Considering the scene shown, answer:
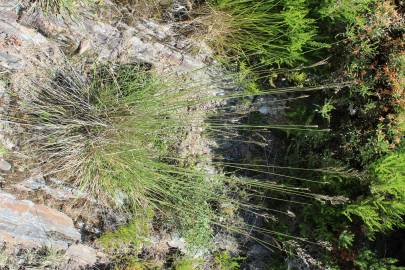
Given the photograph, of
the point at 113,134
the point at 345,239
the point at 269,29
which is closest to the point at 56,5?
the point at 113,134

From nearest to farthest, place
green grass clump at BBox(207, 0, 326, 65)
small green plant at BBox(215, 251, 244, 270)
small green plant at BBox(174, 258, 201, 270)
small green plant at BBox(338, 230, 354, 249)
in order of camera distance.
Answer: green grass clump at BBox(207, 0, 326, 65) → small green plant at BBox(338, 230, 354, 249) → small green plant at BBox(174, 258, 201, 270) → small green plant at BBox(215, 251, 244, 270)

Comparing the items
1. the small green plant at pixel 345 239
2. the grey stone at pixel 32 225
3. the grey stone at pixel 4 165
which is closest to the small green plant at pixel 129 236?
the grey stone at pixel 32 225

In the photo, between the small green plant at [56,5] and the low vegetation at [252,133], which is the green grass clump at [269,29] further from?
the small green plant at [56,5]

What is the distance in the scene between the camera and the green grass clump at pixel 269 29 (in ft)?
12.0

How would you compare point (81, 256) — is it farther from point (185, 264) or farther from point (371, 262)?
point (371, 262)

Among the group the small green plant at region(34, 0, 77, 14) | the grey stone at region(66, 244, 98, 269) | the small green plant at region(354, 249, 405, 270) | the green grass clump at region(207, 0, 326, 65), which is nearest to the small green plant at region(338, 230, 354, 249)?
the small green plant at region(354, 249, 405, 270)

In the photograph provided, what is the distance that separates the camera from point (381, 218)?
12.3 feet

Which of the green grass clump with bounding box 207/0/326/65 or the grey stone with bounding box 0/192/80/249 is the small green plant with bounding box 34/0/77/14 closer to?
the green grass clump with bounding box 207/0/326/65

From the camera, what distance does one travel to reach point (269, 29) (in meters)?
3.78

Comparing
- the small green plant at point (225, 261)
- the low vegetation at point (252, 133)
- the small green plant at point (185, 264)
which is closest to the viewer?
the low vegetation at point (252, 133)

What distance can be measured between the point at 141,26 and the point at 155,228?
177 centimetres

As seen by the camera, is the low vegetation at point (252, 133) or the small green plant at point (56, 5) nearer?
the small green plant at point (56, 5)

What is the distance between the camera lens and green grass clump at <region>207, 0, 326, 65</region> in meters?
3.67

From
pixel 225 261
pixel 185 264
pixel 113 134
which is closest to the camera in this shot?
pixel 113 134
